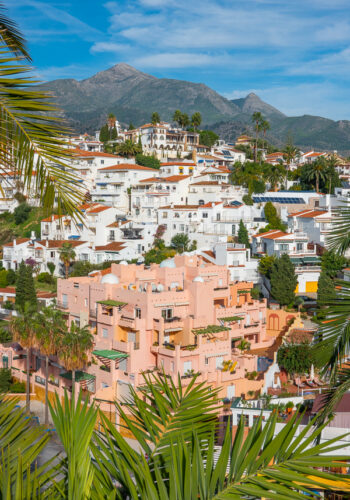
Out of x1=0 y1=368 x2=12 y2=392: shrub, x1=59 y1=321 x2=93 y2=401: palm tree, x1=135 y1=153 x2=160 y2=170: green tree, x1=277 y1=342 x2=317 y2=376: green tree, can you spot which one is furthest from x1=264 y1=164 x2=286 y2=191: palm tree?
x1=59 y1=321 x2=93 y2=401: palm tree

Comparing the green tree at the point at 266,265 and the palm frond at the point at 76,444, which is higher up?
the palm frond at the point at 76,444

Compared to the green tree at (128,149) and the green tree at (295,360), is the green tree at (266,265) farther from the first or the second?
the green tree at (128,149)

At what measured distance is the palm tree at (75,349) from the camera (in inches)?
1133

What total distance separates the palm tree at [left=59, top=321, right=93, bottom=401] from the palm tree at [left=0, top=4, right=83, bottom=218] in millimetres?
25209

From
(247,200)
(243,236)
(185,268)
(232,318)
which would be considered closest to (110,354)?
(232,318)

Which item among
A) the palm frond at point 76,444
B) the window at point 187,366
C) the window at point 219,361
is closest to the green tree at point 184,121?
the window at point 219,361

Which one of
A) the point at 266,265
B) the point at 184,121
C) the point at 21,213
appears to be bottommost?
the point at 266,265

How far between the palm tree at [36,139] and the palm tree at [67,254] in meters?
50.8

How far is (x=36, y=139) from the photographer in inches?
161

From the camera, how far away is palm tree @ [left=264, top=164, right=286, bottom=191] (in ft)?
235

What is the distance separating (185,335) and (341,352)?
26.0m

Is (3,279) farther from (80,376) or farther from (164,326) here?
(164,326)

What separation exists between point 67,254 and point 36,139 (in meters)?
51.0

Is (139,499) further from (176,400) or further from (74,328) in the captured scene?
(74,328)
